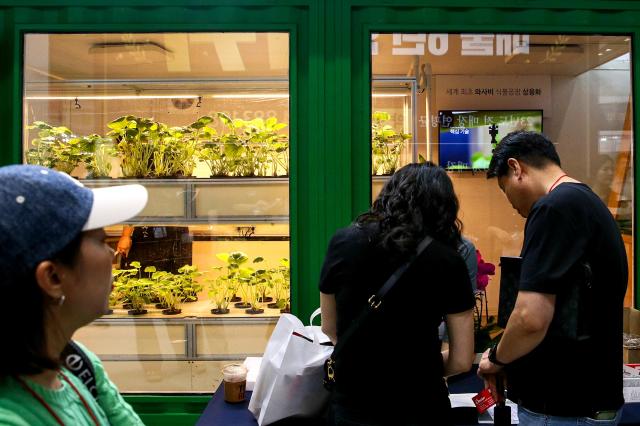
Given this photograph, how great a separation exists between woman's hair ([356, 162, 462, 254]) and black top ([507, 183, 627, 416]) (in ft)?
1.04

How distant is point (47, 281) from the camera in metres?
0.97

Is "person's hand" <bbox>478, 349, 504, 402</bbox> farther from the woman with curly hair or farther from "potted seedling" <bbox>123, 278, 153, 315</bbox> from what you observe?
"potted seedling" <bbox>123, 278, 153, 315</bbox>

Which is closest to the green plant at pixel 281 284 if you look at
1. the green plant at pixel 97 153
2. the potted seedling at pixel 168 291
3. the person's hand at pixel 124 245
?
the potted seedling at pixel 168 291

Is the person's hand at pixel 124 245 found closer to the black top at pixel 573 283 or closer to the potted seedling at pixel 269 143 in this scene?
the potted seedling at pixel 269 143

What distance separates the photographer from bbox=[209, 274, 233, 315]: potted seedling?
3923 mm

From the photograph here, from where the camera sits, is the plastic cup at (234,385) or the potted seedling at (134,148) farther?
the potted seedling at (134,148)

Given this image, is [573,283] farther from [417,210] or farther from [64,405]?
[64,405]

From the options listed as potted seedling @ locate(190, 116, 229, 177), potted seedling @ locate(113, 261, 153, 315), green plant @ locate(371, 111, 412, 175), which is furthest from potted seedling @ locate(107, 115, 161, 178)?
green plant @ locate(371, 111, 412, 175)

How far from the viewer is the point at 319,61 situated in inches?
141

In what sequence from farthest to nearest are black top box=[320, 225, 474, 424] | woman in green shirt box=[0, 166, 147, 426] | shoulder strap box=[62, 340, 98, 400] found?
black top box=[320, 225, 474, 424] → shoulder strap box=[62, 340, 98, 400] → woman in green shirt box=[0, 166, 147, 426]

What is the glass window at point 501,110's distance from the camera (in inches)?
149

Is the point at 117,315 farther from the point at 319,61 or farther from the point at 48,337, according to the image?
the point at 48,337

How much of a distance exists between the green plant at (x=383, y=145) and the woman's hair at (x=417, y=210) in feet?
5.06

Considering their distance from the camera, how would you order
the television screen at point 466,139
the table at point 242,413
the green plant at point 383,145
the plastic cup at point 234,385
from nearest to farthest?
1. the table at point 242,413
2. the plastic cup at point 234,385
3. the green plant at point 383,145
4. the television screen at point 466,139
